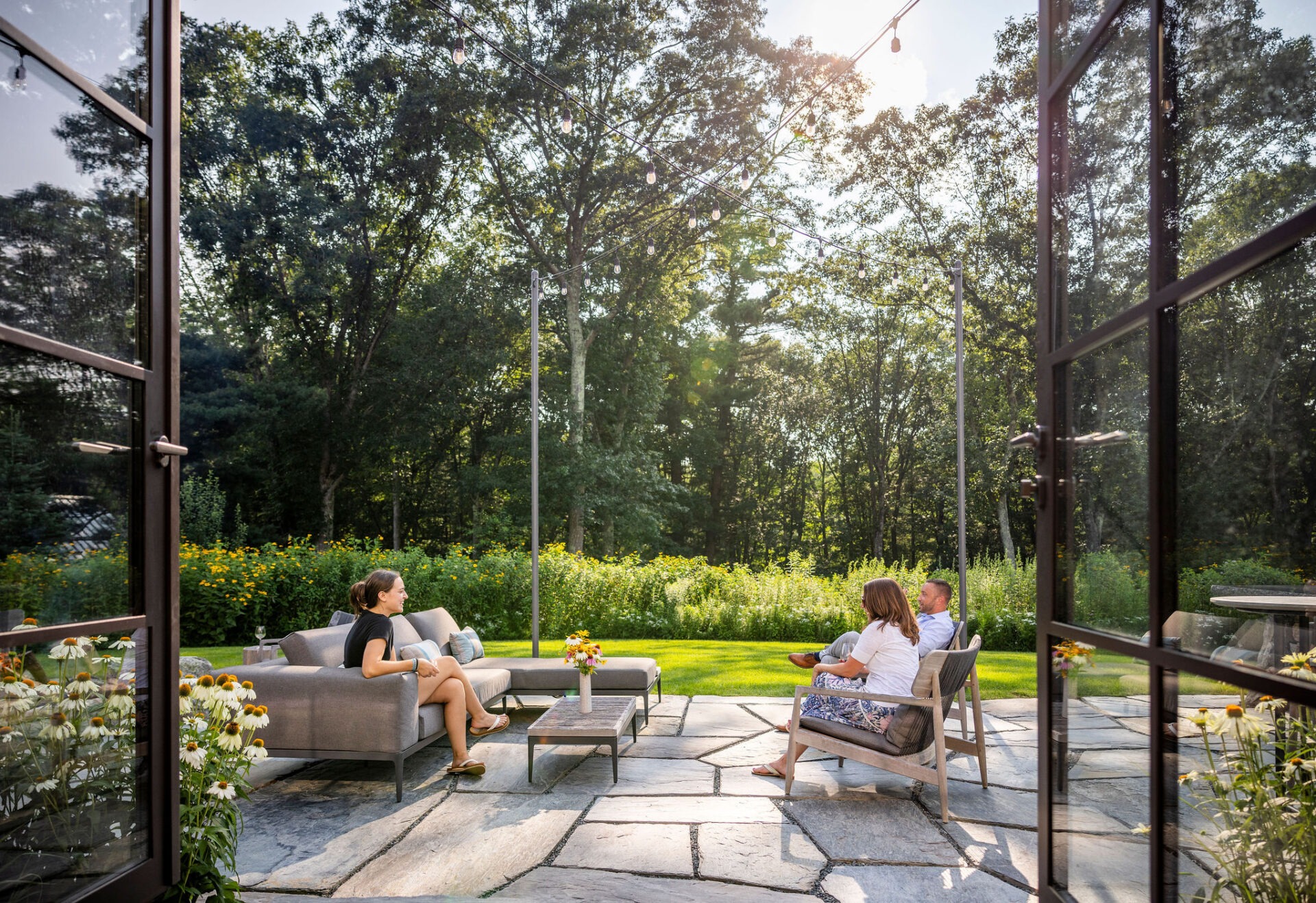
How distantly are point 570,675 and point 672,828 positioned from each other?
2.29 m

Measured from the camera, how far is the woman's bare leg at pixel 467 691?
4758 mm

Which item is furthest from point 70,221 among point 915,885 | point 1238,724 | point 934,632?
point 934,632

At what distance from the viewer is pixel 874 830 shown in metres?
3.61

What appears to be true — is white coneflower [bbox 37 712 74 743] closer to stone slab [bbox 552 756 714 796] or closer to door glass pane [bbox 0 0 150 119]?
door glass pane [bbox 0 0 150 119]

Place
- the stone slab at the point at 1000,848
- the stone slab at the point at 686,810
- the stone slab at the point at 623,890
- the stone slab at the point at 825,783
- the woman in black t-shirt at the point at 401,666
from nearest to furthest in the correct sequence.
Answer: the stone slab at the point at 623,890 → the stone slab at the point at 1000,848 → the stone slab at the point at 686,810 → the stone slab at the point at 825,783 → the woman in black t-shirt at the point at 401,666

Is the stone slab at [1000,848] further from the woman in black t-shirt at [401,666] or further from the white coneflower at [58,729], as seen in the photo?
the white coneflower at [58,729]

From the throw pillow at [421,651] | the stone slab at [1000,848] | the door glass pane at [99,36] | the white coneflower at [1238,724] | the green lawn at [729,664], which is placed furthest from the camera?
the green lawn at [729,664]

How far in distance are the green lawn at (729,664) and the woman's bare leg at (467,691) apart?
106 cm

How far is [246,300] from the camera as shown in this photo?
1609cm

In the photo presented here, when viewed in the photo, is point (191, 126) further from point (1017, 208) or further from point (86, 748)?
point (86, 748)

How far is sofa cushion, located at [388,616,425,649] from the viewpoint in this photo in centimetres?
540

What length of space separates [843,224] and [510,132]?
7060 millimetres

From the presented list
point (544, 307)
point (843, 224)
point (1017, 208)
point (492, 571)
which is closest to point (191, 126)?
point (544, 307)

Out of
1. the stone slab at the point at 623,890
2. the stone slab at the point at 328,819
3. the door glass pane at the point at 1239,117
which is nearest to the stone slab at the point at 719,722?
the stone slab at the point at 328,819
